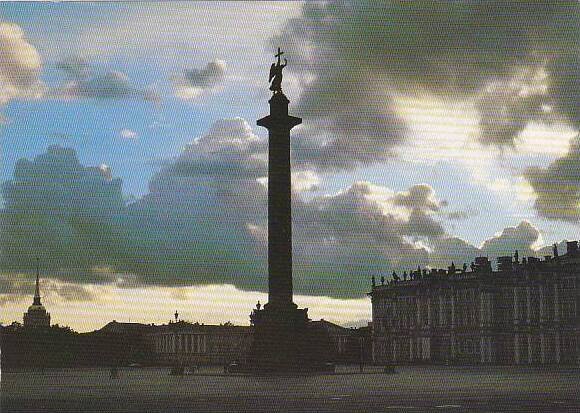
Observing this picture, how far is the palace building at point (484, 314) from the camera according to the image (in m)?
88.0

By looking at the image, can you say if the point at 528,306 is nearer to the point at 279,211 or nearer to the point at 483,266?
the point at 483,266

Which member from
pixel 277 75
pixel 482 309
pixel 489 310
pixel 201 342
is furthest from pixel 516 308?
pixel 201 342

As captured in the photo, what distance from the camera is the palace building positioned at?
88000 mm

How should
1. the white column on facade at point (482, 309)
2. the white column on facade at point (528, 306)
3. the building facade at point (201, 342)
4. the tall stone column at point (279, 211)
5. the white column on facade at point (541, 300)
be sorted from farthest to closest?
the building facade at point (201, 342) < the white column on facade at point (482, 309) < the white column on facade at point (528, 306) < the white column on facade at point (541, 300) < the tall stone column at point (279, 211)

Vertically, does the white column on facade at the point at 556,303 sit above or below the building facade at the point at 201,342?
above

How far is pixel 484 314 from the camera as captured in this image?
96.9m

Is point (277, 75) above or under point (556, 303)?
above

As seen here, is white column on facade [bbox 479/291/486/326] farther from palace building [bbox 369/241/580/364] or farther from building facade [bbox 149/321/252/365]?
building facade [bbox 149/321/252/365]

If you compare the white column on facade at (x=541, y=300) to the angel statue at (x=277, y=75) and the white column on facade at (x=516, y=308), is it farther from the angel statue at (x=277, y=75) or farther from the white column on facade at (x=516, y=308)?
the angel statue at (x=277, y=75)

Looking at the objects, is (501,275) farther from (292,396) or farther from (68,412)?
(68,412)

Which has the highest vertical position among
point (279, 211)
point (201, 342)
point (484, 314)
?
point (279, 211)

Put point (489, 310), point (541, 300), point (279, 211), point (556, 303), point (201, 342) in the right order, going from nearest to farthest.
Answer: point (279, 211) → point (556, 303) → point (541, 300) → point (489, 310) → point (201, 342)

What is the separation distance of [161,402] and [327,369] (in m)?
27.6

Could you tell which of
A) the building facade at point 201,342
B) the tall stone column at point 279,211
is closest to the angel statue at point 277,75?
the tall stone column at point 279,211
